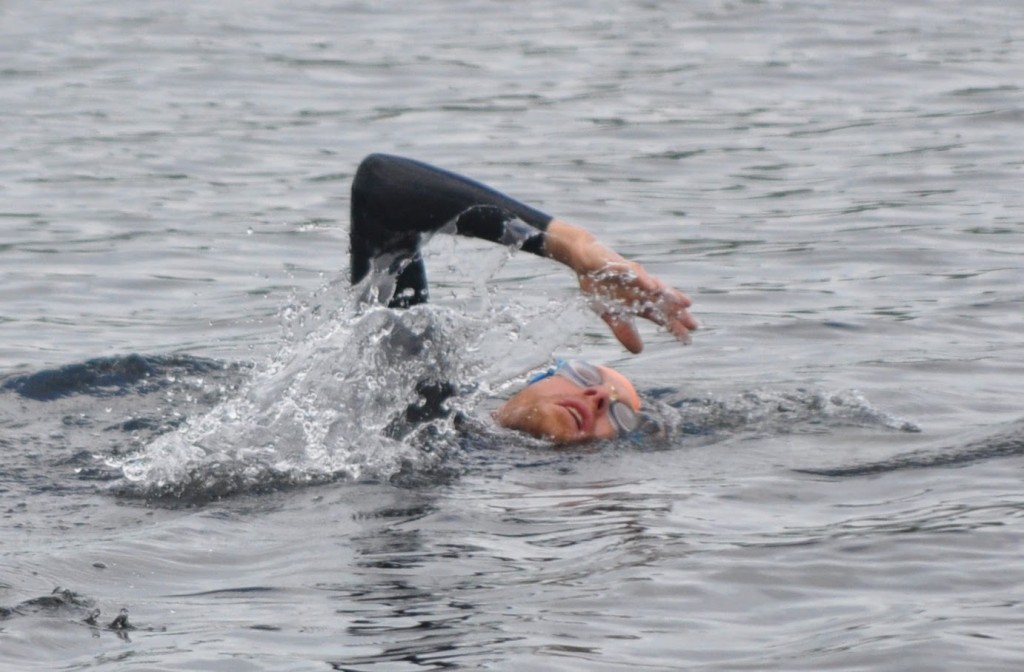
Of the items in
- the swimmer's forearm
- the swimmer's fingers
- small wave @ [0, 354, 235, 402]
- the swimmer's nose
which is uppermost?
the swimmer's forearm

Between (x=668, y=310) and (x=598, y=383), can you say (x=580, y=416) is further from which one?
(x=668, y=310)

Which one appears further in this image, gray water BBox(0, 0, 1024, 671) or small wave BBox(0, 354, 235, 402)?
small wave BBox(0, 354, 235, 402)

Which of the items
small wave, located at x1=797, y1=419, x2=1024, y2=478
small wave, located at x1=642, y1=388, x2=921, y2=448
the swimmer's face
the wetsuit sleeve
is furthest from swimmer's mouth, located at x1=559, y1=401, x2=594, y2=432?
small wave, located at x1=797, y1=419, x2=1024, y2=478

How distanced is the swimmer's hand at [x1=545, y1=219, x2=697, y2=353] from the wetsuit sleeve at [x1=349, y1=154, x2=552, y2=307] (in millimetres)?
125

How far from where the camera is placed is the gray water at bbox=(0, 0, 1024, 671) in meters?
4.91

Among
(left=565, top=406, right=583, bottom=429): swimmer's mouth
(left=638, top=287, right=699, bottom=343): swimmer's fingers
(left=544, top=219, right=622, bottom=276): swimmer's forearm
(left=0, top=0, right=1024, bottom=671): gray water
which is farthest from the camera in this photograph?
(left=565, top=406, right=583, bottom=429): swimmer's mouth

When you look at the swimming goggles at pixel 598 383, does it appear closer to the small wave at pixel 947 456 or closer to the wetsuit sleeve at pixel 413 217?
the wetsuit sleeve at pixel 413 217

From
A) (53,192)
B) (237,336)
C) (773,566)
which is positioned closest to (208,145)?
(53,192)

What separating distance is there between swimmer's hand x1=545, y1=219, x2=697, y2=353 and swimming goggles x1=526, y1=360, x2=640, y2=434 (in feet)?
2.71

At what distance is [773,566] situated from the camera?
5273mm

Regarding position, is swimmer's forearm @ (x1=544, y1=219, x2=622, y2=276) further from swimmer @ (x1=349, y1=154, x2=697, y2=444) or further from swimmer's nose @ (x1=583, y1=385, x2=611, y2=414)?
swimmer's nose @ (x1=583, y1=385, x2=611, y2=414)

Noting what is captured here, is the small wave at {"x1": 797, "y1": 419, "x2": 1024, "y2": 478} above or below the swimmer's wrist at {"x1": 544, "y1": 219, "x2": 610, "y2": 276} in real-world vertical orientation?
below

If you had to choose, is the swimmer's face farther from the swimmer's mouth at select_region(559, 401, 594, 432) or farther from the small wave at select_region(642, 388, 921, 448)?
the small wave at select_region(642, 388, 921, 448)

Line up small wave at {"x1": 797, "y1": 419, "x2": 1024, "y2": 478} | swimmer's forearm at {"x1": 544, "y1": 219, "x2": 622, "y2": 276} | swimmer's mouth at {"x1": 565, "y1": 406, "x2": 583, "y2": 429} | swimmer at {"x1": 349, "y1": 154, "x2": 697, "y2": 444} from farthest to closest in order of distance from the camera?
swimmer's mouth at {"x1": 565, "y1": 406, "x2": 583, "y2": 429}
small wave at {"x1": 797, "y1": 419, "x2": 1024, "y2": 478}
swimmer's forearm at {"x1": 544, "y1": 219, "x2": 622, "y2": 276}
swimmer at {"x1": 349, "y1": 154, "x2": 697, "y2": 444}
